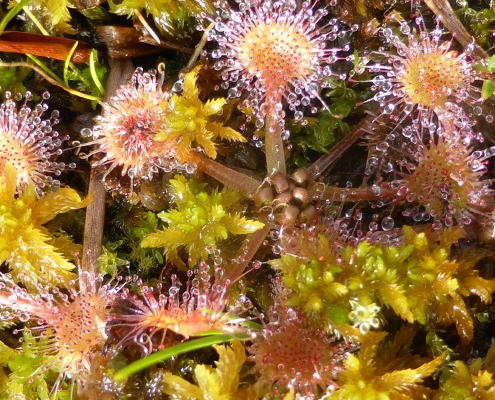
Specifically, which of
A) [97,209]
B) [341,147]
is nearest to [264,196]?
[341,147]

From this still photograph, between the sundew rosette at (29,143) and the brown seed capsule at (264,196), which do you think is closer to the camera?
the brown seed capsule at (264,196)

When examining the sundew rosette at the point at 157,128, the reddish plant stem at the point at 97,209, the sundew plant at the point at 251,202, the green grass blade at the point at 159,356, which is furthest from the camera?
the reddish plant stem at the point at 97,209

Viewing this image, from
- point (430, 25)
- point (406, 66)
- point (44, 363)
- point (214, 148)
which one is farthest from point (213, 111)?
point (44, 363)

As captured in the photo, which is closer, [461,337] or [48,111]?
[461,337]

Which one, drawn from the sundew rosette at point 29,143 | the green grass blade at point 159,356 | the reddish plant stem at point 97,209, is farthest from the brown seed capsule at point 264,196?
the sundew rosette at point 29,143

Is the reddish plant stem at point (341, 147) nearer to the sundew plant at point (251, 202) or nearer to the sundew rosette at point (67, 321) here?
the sundew plant at point (251, 202)

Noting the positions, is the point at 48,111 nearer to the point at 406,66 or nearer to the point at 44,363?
the point at 44,363

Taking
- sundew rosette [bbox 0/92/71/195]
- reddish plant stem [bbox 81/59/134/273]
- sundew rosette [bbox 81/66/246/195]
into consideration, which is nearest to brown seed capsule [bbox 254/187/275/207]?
sundew rosette [bbox 81/66/246/195]

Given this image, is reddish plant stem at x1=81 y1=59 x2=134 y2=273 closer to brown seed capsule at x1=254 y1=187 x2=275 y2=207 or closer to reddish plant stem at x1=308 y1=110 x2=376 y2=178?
brown seed capsule at x1=254 y1=187 x2=275 y2=207
